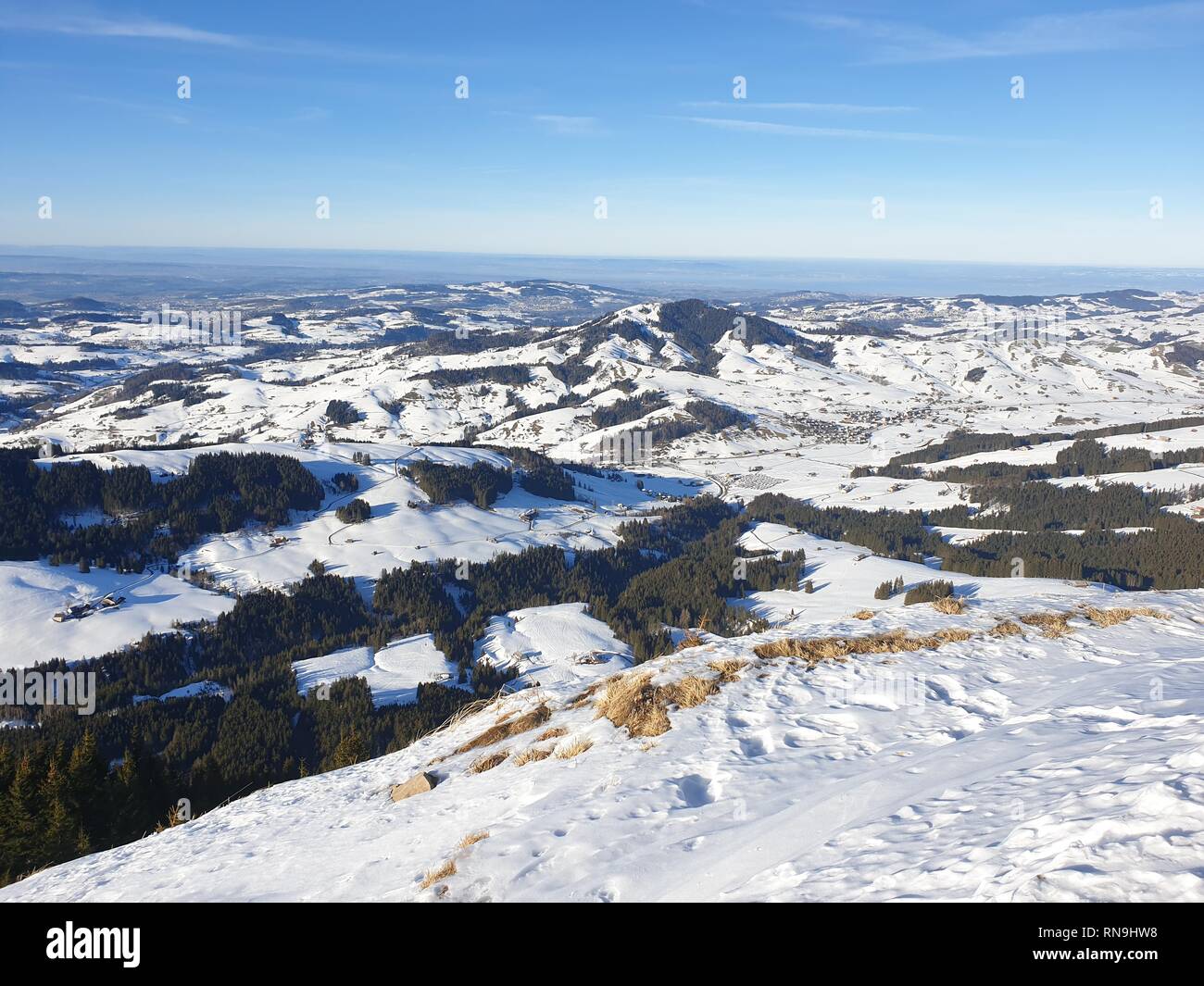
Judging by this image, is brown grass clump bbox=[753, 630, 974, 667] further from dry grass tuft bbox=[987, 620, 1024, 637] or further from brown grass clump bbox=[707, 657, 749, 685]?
brown grass clump bbox=[707, 657, 749, 685]

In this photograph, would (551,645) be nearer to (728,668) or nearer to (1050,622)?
(728,668)

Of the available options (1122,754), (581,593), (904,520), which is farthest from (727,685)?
(904,520)

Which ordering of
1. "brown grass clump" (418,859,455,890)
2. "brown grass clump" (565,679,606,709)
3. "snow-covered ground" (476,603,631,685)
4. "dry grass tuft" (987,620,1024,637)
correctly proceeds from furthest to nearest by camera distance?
"snow-covered ground" (476,603,631,685), "dry grass tuft" (987,620,1024,637), "brown grass clump" (565,679,606,709), "brown grass clump" (418,859,455,890)

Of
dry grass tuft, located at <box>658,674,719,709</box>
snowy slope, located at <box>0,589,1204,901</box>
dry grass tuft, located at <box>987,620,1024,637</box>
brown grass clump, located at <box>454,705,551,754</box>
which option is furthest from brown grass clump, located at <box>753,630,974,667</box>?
brown grass clump, located at <box>454,705,551,754</box>

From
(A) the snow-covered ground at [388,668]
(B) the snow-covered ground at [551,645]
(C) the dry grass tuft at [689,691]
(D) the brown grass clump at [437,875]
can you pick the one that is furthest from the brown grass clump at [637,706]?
(A) the snow-covered ground at [388,668]
